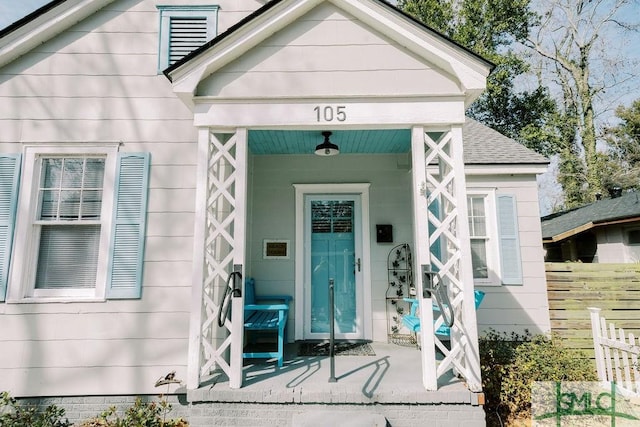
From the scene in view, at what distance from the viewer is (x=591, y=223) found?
26.7ft

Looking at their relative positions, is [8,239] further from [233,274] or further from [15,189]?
[233,274]

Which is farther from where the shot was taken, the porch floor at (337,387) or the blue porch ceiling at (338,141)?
the blue porch ceiling at (338,141)

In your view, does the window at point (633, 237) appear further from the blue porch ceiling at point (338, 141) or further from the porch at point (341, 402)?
the porch at point (341, 402)

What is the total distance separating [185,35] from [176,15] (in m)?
Result: 0.27

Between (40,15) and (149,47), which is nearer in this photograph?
(40,15)

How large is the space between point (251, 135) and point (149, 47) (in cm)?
154

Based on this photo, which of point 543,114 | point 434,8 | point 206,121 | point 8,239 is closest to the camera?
point 206,121

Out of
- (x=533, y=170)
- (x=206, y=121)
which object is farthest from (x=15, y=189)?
(x=533, y=170)

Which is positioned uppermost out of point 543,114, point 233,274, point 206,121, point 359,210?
point 543,114

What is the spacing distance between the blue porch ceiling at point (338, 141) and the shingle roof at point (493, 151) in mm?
1451

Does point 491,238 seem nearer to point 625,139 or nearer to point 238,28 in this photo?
point 238,28

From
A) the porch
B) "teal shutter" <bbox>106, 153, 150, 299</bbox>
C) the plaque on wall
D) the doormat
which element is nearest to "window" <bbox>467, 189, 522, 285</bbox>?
the doormat

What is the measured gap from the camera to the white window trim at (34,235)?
360 centimetres

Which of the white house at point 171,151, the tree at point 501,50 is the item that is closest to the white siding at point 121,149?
the white house at point 171,151
